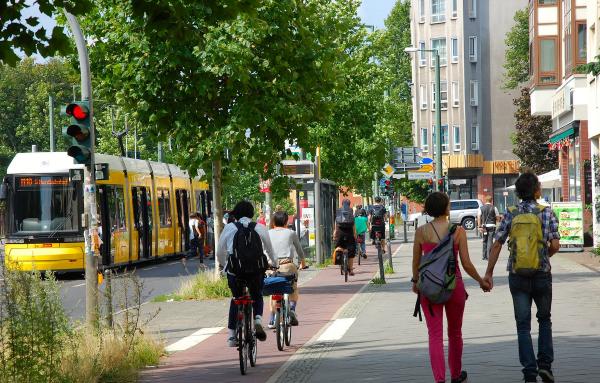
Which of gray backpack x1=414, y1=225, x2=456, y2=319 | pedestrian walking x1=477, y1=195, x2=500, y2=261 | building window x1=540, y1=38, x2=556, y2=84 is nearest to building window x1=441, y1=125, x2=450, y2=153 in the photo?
building window x1=540, y1=38, x2=556, y2=84

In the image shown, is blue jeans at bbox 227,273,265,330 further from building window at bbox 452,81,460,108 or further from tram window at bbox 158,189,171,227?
building window at bbox 452,81,460,108

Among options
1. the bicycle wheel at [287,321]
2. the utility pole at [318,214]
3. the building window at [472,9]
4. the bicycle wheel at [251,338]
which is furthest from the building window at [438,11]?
the bicycle wheel at [251,338]

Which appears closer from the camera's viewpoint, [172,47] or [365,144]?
[172,47]

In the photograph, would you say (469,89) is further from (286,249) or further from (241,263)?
(241,263)

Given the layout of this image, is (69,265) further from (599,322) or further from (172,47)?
(599,322)

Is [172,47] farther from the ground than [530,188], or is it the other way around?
[172,47]

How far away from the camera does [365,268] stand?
34312 mm

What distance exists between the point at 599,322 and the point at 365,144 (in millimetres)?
27274

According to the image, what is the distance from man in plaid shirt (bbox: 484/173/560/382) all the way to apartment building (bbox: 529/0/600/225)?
27.0 meters

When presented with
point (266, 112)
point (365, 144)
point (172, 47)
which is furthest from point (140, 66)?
point (365, 144)

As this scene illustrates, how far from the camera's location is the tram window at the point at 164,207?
4147 cm

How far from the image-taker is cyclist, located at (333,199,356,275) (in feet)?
97.0

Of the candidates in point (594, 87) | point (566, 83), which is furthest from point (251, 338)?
point (566, 83)

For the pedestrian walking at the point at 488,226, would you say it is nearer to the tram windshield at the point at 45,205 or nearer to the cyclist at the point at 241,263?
the tram windshield at the point at 45,205
